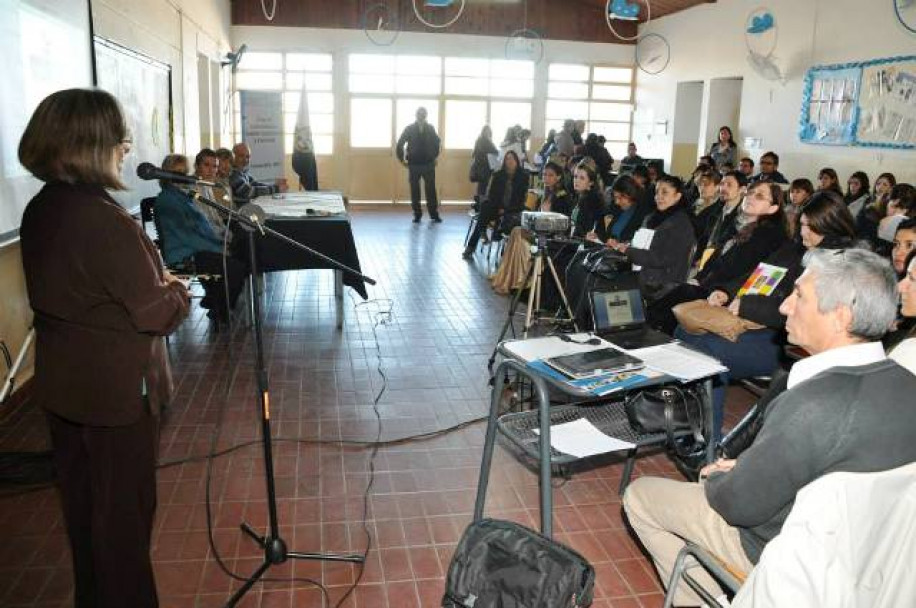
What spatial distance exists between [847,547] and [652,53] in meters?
13.2

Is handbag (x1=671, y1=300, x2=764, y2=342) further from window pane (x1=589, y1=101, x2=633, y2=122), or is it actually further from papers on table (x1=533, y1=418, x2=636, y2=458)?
window pane (x1=589, y1=101, x2=633, y2=122)

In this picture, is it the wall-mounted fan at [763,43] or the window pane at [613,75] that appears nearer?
the wall-mounted fan at [763,43]

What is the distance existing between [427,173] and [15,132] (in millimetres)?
8093

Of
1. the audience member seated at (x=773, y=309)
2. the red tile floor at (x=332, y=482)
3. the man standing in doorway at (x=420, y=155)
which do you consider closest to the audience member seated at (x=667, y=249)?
the red tile floor at (x=332, y=482)

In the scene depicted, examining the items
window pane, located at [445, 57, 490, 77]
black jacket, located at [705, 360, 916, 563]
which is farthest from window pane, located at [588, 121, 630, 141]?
black jacket, located at [705, 360, 916, 563]

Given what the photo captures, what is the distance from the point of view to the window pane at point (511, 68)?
13648 mm

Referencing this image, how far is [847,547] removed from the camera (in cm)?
139

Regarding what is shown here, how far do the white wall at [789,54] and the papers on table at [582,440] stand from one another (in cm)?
652

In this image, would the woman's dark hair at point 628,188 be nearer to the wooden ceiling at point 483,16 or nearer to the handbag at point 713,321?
the handbag at point 713,321

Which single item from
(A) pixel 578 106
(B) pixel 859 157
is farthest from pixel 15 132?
(A) pixel 578 106

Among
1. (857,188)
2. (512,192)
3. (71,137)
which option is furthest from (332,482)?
(857,188)

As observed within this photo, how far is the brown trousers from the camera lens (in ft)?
5.80

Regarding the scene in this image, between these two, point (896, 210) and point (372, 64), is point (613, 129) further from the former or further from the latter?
point (896, 210)

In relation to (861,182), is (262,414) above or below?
below
